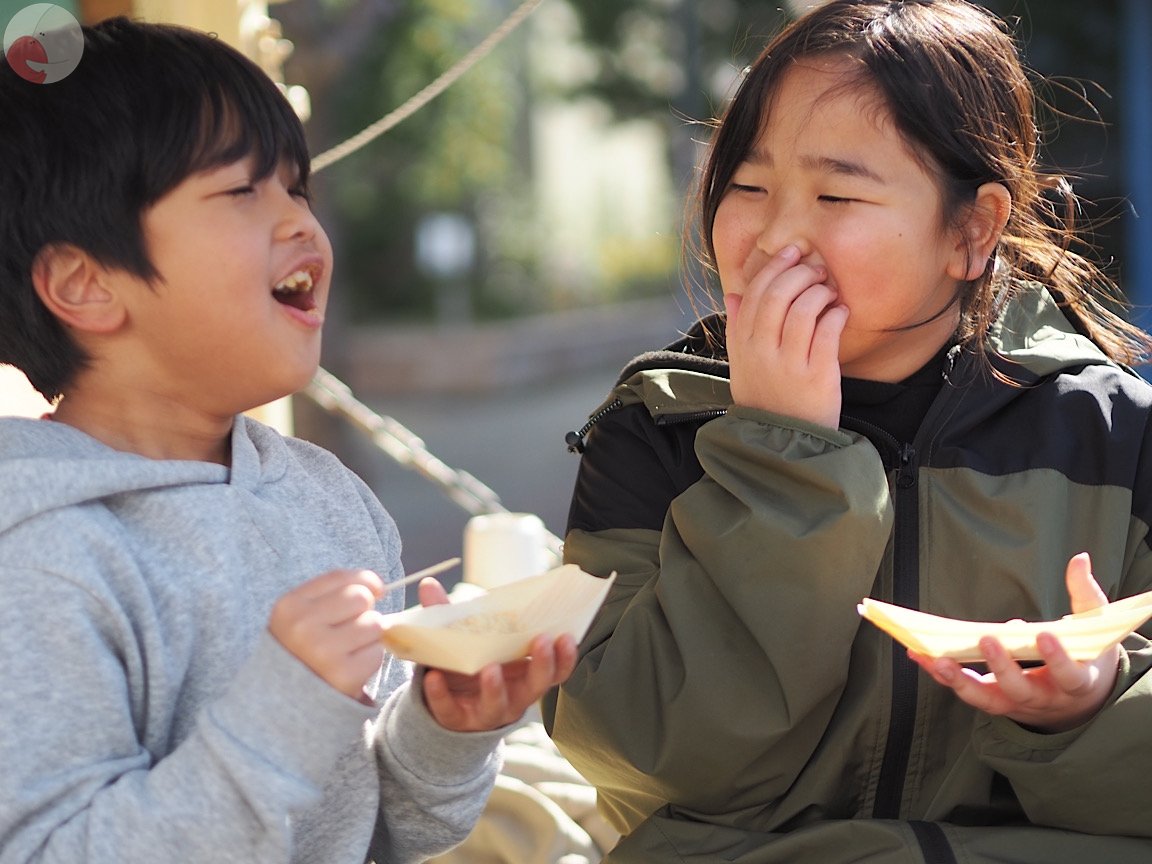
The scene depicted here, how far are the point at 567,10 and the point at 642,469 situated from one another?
9.96m

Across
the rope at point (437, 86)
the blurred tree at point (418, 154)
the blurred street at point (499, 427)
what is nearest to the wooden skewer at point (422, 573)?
the rope at point (437, 86)

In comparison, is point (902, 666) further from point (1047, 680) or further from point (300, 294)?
point (300, 294)

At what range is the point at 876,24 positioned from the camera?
80.8 inches

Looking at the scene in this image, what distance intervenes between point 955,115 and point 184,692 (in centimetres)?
130

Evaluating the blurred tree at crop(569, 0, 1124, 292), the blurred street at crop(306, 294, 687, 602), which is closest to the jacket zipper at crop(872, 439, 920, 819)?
the blurred street at crop(306, 294, 687, 602)

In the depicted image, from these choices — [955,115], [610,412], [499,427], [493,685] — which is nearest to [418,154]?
[499,427]

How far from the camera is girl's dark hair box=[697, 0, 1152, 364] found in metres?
2.00

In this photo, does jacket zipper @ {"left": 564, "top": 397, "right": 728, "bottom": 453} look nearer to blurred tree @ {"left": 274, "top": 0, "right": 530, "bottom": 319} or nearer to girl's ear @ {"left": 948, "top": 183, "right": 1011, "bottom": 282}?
girl's ear @ {"left": 948, "top": 183, "right": 1011, "bottom": 282}

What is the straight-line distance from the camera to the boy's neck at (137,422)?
1652 mm

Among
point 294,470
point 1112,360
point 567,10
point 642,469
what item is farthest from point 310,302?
point 567,10

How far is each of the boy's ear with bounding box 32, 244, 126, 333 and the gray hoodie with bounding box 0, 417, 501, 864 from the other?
13cm

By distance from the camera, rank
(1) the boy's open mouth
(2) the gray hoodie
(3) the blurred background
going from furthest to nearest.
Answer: (3) the blurred background, (1) the boy's open mouth, (2) the gray hoodie

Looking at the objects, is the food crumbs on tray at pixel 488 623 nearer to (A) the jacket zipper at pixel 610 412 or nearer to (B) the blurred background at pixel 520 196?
(A) the jacket zipper at pixel 610 412

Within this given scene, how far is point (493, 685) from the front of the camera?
1.49 meters
